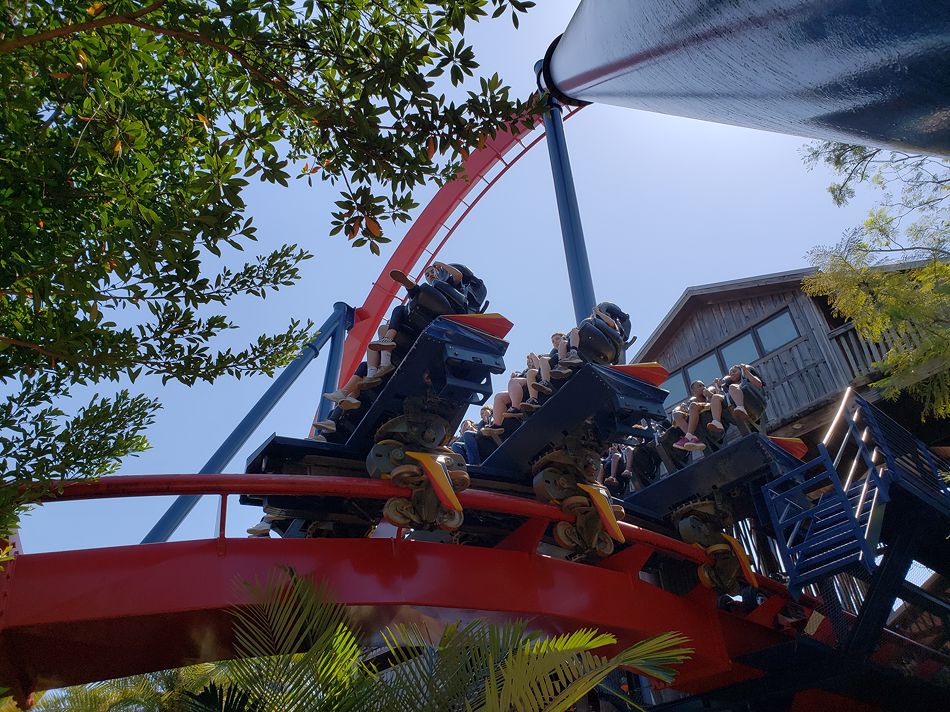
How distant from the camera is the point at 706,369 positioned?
12805 mm

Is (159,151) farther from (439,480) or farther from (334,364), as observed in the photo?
(334,364)

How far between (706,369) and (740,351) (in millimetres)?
735

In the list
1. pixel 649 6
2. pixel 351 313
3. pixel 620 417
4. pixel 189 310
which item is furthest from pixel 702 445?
pixel 351 313

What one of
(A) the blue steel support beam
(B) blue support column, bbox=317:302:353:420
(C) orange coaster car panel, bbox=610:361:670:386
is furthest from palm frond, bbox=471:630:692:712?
(B) blue support column, bbox=317:302:353:420

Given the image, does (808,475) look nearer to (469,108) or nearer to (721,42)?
(469,108)

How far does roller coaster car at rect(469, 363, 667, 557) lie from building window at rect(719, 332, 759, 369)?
634 cm

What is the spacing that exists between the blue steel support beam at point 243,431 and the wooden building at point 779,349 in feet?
19.7

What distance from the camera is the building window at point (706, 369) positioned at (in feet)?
41.3

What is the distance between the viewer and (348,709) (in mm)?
3049

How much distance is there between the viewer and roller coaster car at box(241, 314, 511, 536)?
5.48 metres

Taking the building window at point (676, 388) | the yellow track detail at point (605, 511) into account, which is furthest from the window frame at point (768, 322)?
the yellow track detail at point (605, 511)

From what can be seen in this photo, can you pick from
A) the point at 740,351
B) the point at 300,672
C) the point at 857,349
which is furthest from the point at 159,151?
the point at 740,351

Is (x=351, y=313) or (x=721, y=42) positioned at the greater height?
(x=351, y=313)

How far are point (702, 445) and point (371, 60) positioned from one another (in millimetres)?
5378
